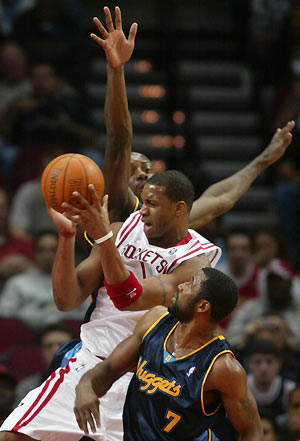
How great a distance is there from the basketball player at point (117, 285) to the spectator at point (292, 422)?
213 cm

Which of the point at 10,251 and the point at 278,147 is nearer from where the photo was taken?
the point at 278,147

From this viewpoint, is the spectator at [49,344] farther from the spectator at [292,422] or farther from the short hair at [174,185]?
the short hair at [174,185]

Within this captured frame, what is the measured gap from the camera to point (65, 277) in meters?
4.46

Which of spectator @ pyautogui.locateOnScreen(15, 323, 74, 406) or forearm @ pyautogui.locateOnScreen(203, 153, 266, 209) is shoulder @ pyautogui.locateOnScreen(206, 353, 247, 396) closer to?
forearm @ pyautogui.locateOnScreen(203, 153, 266, 209)

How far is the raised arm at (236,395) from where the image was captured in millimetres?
4246

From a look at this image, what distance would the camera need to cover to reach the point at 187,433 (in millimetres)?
4328

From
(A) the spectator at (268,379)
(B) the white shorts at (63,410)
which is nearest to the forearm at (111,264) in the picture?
(B) the white shorts at (63,410)

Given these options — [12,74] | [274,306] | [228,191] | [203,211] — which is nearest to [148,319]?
[203,211]

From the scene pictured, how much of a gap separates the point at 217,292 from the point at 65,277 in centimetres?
78

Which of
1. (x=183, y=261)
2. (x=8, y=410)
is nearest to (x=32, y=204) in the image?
(x=8, y=410)

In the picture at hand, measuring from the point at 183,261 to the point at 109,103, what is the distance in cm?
103

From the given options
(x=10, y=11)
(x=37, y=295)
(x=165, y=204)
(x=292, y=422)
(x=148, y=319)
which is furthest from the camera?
(x=10, y=11)

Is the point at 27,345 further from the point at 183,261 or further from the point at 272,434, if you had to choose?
the point at 183,261

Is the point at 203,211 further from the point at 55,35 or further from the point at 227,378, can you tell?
the point at 55,35
